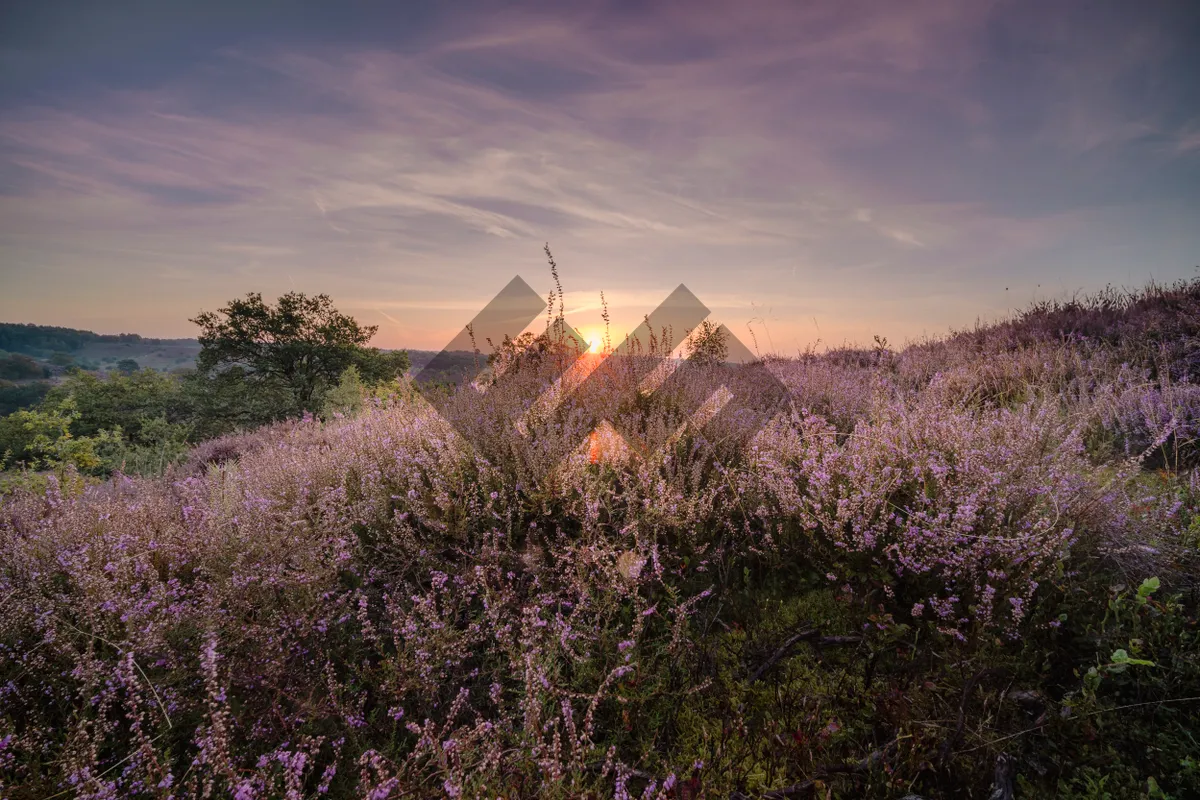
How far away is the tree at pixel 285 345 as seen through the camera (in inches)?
968

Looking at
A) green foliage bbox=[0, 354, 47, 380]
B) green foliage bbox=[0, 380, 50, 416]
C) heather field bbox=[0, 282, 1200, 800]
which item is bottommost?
green foliage bbox=[0, 380, 50, 416]

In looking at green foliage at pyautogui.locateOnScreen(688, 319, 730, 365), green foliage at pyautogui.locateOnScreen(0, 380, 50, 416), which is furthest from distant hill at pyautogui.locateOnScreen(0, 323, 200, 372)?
green foliage at pyautogui.locateOnScreen(688, 319, 730, 365)

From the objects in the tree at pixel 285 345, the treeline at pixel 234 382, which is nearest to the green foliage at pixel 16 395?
the treeline at pixel 234 382

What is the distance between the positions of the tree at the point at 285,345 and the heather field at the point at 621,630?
2400 centimetres

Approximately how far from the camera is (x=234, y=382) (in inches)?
935

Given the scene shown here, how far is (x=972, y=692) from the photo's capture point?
6.36ft

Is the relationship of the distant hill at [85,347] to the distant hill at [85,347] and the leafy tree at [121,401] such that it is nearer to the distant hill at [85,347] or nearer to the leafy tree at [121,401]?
the distant hill at [85,347]

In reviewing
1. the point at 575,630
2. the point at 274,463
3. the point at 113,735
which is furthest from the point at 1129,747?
the point at 274,463

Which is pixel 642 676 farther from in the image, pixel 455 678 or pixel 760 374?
pixel 760 374

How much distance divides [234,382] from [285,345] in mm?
3069

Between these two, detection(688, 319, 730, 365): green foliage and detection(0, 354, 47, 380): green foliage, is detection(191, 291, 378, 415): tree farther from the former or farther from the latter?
detection(0, 354, 47, 380): green foliage

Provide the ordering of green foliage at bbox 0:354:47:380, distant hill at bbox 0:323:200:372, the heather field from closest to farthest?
the heather field < green foliage at bbox 0:354:47:380 < distant hill at bbox 0:323:200:372

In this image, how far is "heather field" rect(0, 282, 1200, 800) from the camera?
165 cm

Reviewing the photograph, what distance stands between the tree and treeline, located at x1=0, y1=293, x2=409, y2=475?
4cm
